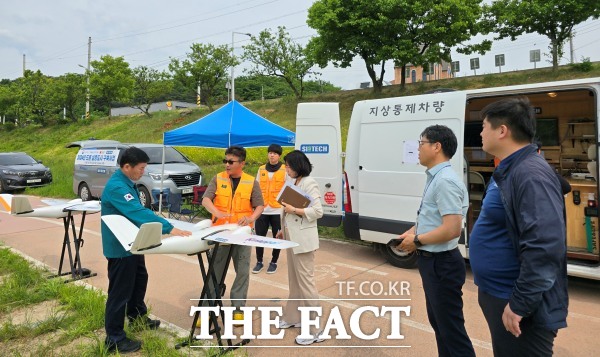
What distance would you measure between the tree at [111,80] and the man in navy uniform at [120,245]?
101 ft

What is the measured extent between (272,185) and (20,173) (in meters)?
14.0

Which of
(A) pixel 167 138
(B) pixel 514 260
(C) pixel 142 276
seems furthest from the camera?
(A) pixel 167 138

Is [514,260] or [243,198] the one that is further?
[243,198]

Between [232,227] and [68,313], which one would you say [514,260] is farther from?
[68,313]

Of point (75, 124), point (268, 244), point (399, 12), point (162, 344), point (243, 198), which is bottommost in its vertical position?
point (162, 344)

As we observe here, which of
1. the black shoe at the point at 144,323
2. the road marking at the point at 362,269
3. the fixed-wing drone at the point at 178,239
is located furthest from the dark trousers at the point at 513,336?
the road marking at the point at 362,269

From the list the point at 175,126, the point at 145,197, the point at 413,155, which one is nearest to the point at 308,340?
the point at 413,155

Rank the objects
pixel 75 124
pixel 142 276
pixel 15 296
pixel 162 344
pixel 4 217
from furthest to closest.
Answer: pixel 75 124
pixel 4 217
pixel 15 296
pixel 142 276
pixel 162 344

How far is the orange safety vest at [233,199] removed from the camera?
3.75 m

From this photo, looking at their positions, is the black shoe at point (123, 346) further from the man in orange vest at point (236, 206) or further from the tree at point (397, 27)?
the tree at point (397, 27)

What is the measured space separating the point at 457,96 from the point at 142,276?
12.8 feet

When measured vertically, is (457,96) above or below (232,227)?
above

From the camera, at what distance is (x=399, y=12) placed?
2095cm

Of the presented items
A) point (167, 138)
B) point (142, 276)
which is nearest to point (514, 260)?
point (142, 276)
